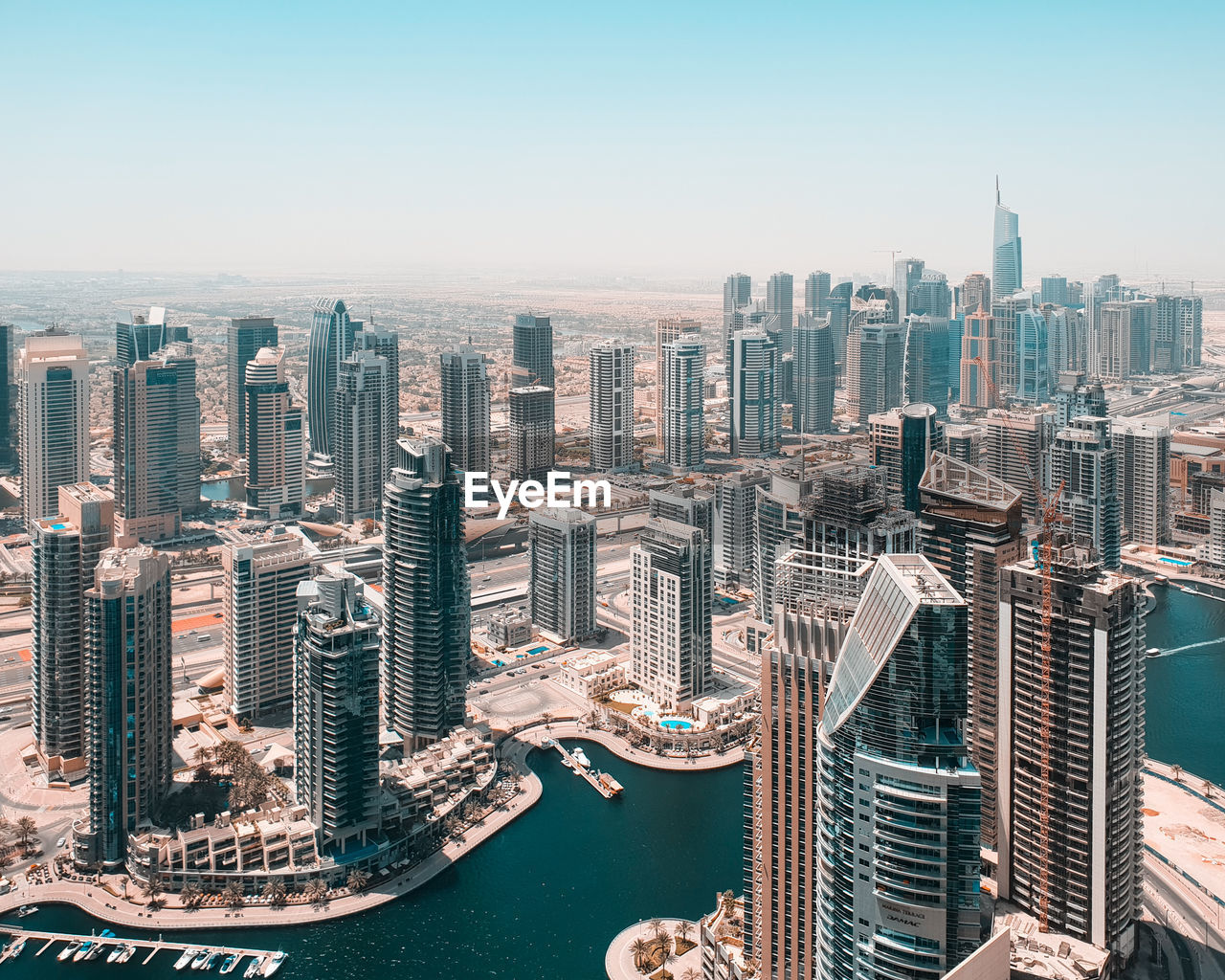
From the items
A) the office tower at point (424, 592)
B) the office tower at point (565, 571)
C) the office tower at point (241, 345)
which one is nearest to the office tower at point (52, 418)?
the office tower at point (241, 345)

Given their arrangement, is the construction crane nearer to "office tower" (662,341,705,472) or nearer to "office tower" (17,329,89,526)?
"office tower" (17,329,89,526)

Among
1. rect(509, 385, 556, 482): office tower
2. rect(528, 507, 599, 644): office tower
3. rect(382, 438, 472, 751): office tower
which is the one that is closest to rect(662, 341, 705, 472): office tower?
rect(509, 385, 556, 482): office tower

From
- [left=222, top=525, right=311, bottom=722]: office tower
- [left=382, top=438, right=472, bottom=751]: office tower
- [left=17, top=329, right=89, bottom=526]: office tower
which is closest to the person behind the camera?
[left=382, top=438, right=472, bottom=751]: office tower

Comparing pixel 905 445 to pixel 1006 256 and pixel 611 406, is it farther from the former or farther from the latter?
pixel 1006 256

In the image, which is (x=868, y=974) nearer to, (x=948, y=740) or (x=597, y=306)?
(x=948, y=740)

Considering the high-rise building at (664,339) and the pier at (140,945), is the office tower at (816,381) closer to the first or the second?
the high-rise building at (664,339)

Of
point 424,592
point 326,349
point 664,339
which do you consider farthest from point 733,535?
point 664,339
